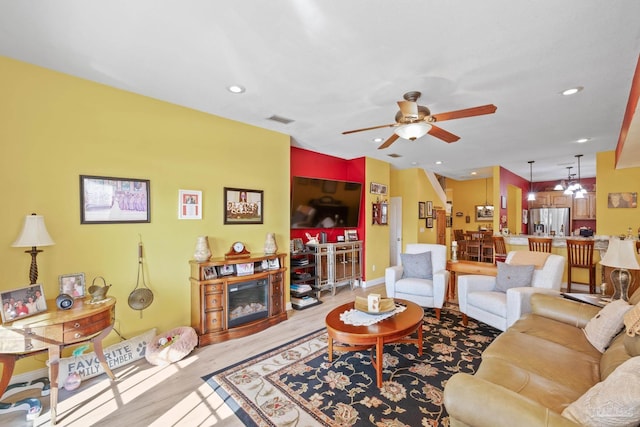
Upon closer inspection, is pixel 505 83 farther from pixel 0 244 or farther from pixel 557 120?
pixel 0 244

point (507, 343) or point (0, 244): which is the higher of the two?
point (0, 244)

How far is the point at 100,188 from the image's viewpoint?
2.74 metres

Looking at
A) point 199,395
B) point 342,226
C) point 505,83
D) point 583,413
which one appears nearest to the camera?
point 583,413

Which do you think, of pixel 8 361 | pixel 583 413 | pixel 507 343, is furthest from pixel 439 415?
pixel 8 361

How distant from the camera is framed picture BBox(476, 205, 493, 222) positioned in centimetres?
900

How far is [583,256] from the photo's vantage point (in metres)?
4.72

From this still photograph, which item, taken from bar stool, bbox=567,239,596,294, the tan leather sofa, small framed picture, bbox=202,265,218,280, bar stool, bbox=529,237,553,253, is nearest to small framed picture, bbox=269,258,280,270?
small framed picture, bbox=202,265,218,280

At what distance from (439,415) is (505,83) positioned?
2836mm

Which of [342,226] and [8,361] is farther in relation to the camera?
[342,226]

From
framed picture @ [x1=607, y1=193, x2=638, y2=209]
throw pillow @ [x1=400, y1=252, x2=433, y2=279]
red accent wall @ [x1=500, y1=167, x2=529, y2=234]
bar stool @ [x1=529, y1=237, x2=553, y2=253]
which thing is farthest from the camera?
red accent wall @ [x1=500, y1=167, x2=529, y2=234]

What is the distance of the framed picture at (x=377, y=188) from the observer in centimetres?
583

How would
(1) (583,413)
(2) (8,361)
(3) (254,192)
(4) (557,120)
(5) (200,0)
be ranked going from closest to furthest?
(1) (583,413) < (5) (200,0) < (2) (8,361) < (4) (557,120) < (3) (254,192)

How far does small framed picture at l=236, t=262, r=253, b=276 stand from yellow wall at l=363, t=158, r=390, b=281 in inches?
113

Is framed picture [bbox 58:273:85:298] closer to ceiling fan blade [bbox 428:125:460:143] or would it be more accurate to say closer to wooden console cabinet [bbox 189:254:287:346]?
wooden console cabinet [bbox 189:254:287:346]
